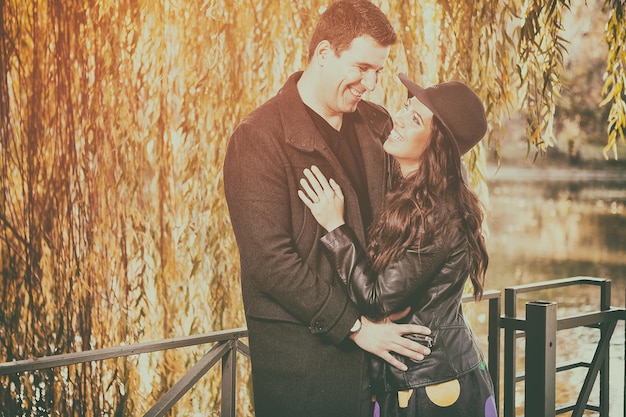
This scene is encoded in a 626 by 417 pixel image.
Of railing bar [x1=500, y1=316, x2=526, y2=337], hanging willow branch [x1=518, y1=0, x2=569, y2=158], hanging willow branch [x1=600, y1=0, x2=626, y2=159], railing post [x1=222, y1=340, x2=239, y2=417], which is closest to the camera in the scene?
railing post [x1=222, y1=340, x2=239, y2=417]

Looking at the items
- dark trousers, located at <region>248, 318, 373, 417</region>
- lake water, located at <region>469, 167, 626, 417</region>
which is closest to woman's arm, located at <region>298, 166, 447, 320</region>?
dark trousers, located at <region>248, 318, 373, 417</region>

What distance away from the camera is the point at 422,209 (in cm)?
288

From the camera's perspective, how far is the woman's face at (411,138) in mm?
2877

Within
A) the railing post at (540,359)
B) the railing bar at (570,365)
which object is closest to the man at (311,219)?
the railing post at (540,359)

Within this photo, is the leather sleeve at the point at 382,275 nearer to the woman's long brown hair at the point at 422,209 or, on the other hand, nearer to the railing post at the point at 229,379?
the woman's long brown hair at the point at 422,209

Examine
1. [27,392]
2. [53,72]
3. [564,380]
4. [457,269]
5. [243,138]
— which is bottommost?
[564,380]

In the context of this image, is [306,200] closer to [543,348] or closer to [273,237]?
[273,237]

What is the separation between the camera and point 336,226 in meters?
2.77

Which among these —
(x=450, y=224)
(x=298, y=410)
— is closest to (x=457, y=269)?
(x=450, y=224)

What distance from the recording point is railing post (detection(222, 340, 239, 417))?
2.97 meters

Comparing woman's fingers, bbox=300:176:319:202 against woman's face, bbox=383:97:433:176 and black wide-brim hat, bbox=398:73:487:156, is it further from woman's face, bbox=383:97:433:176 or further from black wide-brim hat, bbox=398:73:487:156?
black wide-brim hat, bbox=398:73:487:156

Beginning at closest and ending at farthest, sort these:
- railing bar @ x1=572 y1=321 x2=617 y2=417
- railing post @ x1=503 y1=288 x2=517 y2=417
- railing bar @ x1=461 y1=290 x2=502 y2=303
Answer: railing bar @ x1=461 y1=290 x2=502 y2=303
railing post @ x1=503 y1=288 x2=517 y2=417
railing bar @ x1=572 y1=321 x2=617 y2=417

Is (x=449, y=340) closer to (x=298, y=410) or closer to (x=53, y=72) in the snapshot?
(x=298, y=410)

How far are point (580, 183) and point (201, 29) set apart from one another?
11880 millimetres
